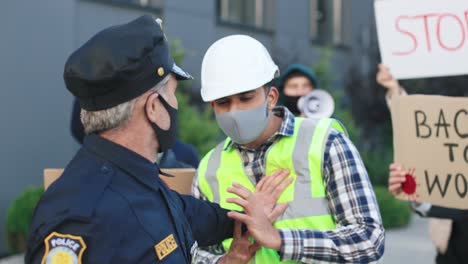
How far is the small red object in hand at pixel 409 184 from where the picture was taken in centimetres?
321

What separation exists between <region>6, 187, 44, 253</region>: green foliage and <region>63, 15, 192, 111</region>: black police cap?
605cm

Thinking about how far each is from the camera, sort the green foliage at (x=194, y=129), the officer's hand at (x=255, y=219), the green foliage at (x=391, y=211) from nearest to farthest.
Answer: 1. the officer's hand at (x=255, y=219)
2. the green foliage at (x=194, y=129)
3. the green foliage at (x=391, y=211)

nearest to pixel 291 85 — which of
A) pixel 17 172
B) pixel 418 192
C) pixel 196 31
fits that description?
pixel 418 192

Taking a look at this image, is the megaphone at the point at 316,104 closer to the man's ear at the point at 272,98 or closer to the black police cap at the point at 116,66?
the man's ear at the point at 272,98

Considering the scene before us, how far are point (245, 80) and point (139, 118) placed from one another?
781 millimetres

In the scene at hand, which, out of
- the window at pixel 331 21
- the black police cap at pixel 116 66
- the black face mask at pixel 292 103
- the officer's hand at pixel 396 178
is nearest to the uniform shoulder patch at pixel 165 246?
the black police cap at pixel 116 66

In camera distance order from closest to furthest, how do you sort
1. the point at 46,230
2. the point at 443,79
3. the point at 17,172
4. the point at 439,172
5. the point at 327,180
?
the point at 46,230
the point at 327,180
the point at 439,172
the point at 17,172
the point at 443,79

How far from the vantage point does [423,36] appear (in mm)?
3287

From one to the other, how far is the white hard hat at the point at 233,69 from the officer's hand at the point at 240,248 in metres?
0.54

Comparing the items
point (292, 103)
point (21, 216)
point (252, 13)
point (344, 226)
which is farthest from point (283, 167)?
point (252, 13)

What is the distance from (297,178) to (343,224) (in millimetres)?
244

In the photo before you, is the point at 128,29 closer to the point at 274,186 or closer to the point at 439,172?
the point at 274,186

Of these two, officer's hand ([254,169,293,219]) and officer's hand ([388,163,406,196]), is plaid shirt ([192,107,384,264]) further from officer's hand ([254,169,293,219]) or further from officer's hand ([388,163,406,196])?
officer's hand ([388,163,406,196])

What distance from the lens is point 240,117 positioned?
2.66 meters
